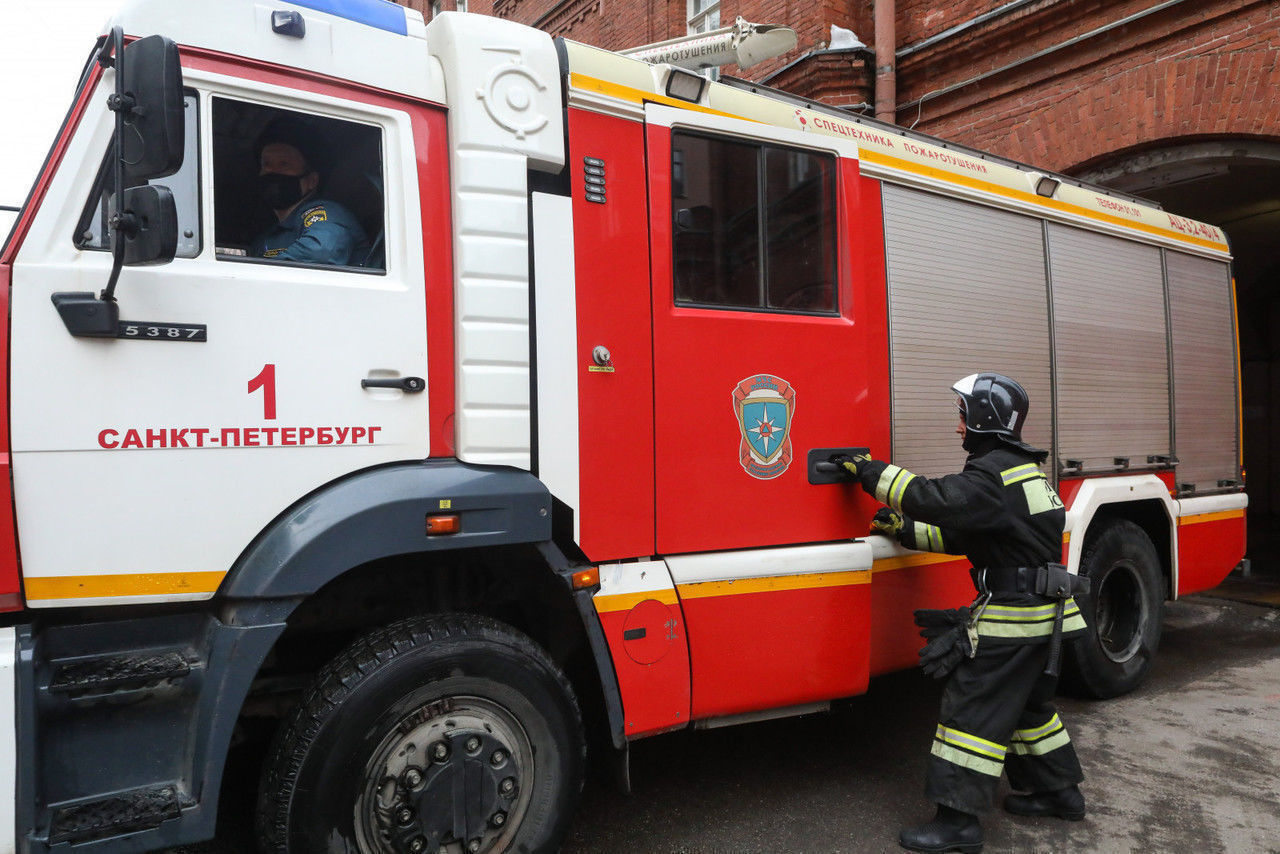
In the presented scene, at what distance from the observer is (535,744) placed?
2.63 meters

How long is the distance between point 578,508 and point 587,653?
63 cm

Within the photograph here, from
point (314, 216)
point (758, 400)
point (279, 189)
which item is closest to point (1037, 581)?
point (758, 400)

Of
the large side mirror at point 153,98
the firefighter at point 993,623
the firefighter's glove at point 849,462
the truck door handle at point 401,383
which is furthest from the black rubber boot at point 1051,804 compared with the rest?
the large side mirror at point 153,98

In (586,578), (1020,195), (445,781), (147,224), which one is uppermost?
(1020,195)

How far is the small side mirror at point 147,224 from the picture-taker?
1.96 metres

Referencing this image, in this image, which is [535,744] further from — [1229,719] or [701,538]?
[1229,719]

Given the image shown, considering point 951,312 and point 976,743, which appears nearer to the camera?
point 976,743

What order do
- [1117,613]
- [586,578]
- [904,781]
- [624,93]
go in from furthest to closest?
[1117,613] < [904,781] < [624,93] < [586,578]

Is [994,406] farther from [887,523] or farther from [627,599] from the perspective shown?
[627,599]

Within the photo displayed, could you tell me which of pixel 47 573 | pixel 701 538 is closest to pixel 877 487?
pixel 701 538

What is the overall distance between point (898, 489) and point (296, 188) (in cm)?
224

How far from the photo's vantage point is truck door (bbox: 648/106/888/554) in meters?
2.96

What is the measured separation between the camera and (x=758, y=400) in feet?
10.2

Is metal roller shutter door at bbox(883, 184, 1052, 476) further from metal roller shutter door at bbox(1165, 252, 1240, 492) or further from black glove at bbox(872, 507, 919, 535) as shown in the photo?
metal roller shutter door at bbox(1165, 252, 1240, 492)
